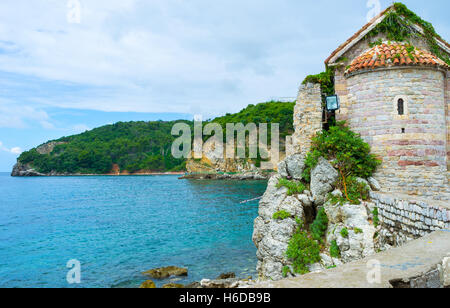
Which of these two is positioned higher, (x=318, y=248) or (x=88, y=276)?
(x=318, y=248)

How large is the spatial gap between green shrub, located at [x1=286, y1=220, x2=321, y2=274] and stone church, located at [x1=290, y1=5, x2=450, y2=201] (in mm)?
3471

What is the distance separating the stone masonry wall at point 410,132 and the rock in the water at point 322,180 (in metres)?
1.69

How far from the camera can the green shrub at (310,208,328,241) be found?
11.9 m

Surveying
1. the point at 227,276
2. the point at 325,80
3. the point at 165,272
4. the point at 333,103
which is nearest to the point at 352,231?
the point at 333,103

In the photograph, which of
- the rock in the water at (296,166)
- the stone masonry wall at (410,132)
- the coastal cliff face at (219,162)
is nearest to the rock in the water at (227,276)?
the rock in the water at (296,166)

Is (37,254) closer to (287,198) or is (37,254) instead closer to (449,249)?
(287,198)

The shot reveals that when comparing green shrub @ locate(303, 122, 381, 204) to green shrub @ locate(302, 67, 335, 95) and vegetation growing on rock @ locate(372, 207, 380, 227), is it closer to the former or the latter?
vegetation growing on rock @ locate(372, 207, 380, 227)

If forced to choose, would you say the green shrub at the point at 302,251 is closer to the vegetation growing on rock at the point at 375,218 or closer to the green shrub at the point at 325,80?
the vegetation growing on rock at the point at 375,218

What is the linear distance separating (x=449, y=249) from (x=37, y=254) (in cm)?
2878

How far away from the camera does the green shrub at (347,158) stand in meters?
11.8

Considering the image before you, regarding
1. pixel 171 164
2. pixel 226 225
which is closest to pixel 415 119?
pixel 226 225

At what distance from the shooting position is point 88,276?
66.2 feet

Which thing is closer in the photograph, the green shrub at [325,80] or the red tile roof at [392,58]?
the red tile roof at [392,58]

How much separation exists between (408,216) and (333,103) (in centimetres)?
587
